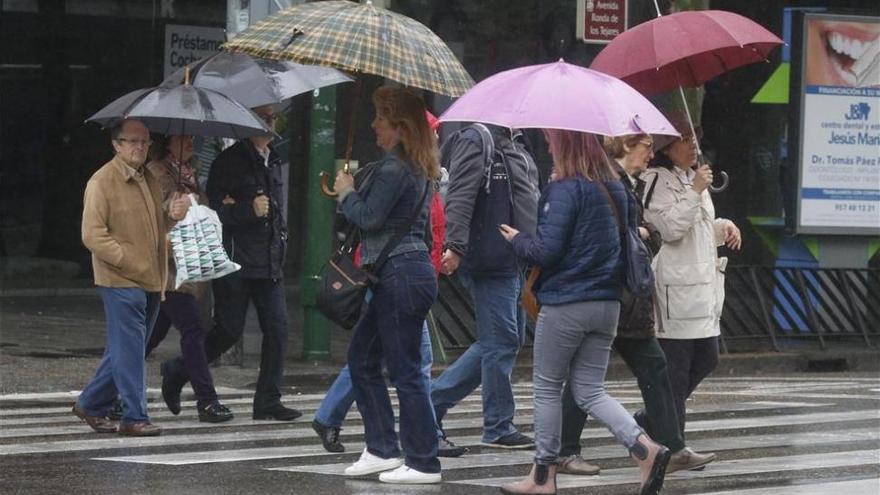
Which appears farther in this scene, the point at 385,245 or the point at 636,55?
the point at 636,55

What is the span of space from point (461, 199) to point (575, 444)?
1.44 meters

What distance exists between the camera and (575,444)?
9.18 meters

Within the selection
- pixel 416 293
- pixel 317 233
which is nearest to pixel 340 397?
pixel 416 293

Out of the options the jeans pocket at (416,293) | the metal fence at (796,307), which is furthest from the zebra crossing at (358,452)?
the metal fence at (796,307)

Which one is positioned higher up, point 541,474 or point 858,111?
point 858,111

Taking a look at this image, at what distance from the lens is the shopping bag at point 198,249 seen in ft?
35.1

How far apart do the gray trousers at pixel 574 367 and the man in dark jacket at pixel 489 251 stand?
4.78ft

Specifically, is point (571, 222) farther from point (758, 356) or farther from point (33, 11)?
point (33, 11)

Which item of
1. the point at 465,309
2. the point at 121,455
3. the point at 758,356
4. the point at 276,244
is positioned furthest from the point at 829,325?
the point at 121,455

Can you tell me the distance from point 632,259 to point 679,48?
1.66 m

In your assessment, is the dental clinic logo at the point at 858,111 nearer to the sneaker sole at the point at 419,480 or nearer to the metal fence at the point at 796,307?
the metal fence at the point at 796,307

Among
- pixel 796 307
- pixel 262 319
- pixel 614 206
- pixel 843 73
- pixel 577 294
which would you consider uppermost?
pixel 843 73

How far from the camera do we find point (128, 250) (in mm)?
10320

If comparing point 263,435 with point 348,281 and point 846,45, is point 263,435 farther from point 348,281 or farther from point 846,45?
point 846,45
